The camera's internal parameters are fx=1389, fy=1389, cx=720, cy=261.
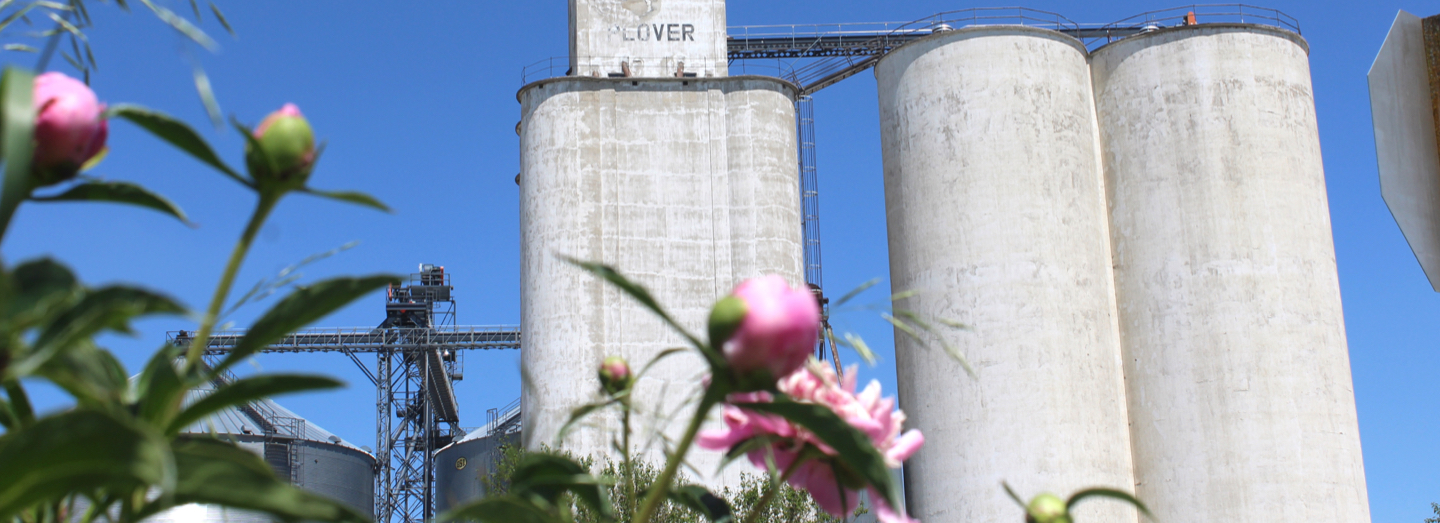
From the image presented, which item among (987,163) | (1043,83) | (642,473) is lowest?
(642,473)

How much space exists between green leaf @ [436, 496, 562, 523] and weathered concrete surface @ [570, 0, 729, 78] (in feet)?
112

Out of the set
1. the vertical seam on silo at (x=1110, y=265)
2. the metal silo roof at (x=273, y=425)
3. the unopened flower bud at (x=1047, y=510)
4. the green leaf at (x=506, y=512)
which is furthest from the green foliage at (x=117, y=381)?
the metal silo roof at (x=273, y=425)

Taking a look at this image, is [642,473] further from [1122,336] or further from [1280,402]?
[1280,402]

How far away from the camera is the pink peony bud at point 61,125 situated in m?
1.50

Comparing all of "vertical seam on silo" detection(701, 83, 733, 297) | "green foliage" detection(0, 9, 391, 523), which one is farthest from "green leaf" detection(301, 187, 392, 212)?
"vertical seam on silo" detection(701, 83, 733, 297)

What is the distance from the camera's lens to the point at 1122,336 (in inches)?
1326

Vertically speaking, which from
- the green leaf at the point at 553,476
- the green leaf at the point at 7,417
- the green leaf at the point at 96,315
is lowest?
the green leaf at the point at 553,476

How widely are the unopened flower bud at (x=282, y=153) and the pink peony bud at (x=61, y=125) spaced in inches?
6.6

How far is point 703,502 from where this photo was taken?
6.54 ft

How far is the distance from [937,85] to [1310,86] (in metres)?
9.80

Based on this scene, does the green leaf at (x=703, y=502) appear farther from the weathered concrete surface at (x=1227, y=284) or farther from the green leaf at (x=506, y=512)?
the weathered concrete surface at (x=1227, y=284)

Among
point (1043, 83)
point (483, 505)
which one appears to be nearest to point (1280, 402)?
point (1043, 83)

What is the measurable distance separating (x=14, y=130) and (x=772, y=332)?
68cm

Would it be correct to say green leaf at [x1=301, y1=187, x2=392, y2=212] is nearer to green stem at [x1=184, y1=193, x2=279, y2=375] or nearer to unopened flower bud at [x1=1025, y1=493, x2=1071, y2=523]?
green stem at [x1=184, y1=193, x2=279, y2=375]
